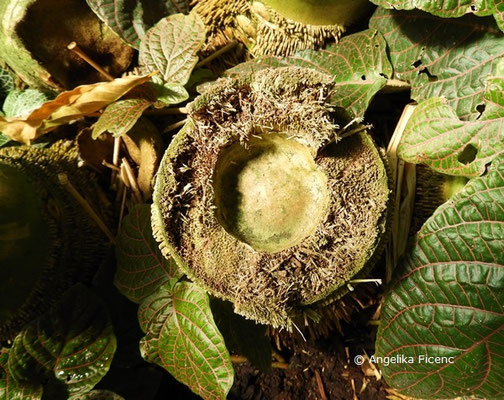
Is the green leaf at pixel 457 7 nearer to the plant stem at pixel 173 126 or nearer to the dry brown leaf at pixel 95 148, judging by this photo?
the plant stem at pixel 173 126

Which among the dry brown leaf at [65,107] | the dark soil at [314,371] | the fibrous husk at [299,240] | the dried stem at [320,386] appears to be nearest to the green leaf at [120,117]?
the dry brown leaf at [65,107]

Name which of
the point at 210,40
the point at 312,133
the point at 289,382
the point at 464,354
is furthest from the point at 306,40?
the point at 289,382

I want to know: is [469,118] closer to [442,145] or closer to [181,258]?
[442,145]

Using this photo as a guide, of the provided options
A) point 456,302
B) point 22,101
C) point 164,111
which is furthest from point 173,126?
point 456,302

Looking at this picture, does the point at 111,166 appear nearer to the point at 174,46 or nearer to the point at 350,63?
the point at 174,46

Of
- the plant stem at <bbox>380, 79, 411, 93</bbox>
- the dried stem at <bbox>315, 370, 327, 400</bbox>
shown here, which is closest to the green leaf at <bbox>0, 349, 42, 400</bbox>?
the dried stem at <bbox>315, 370, 327, 400</bbox>

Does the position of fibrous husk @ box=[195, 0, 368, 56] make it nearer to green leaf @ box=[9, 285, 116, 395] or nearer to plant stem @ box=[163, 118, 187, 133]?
plant stem @ box=[163, 118, 187, 133]
